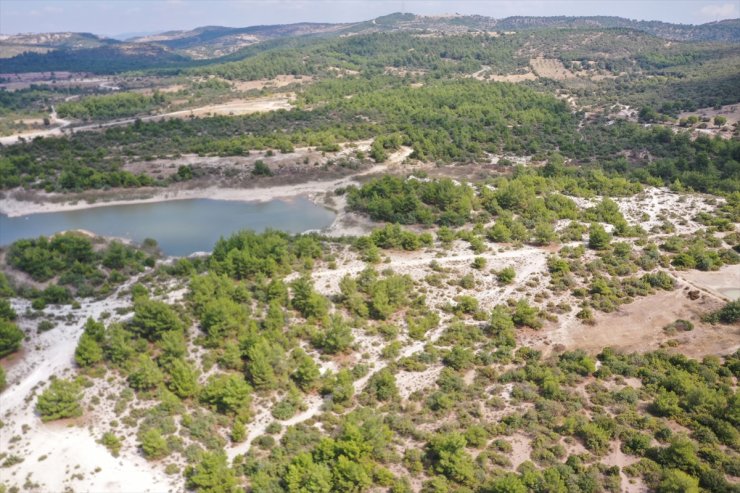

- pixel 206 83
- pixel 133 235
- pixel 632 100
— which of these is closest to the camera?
pixel 133 235

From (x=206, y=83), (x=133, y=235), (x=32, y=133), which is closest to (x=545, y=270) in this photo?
(x=133, y=235)

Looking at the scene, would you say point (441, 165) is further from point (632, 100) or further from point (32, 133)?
point (32, 133)

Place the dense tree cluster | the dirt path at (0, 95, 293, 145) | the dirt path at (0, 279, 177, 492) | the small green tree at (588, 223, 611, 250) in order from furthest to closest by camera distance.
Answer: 1. the dirt path at (0, 95, 293, 145)
2. the small green tree at (588, 223, 611, 250)
3. the dense tree cluster
4. the dirt path at (0, 279, 177, 492)

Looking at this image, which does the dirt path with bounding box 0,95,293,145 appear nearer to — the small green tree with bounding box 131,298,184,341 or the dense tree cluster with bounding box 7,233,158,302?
the dense tree cluster with bounding box 7,233,158,302

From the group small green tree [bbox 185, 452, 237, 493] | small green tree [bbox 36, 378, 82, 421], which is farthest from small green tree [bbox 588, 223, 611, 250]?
small green tree [bbox 36, 378, 82, 421]

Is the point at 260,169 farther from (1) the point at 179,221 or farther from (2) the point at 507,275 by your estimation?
(2) the point at 507,275

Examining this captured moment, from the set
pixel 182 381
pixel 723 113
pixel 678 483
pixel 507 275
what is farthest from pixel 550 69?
pixel 182 381

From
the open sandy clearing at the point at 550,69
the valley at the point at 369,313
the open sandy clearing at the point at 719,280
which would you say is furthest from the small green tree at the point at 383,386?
the open sandy clearing at the point at 550,69
